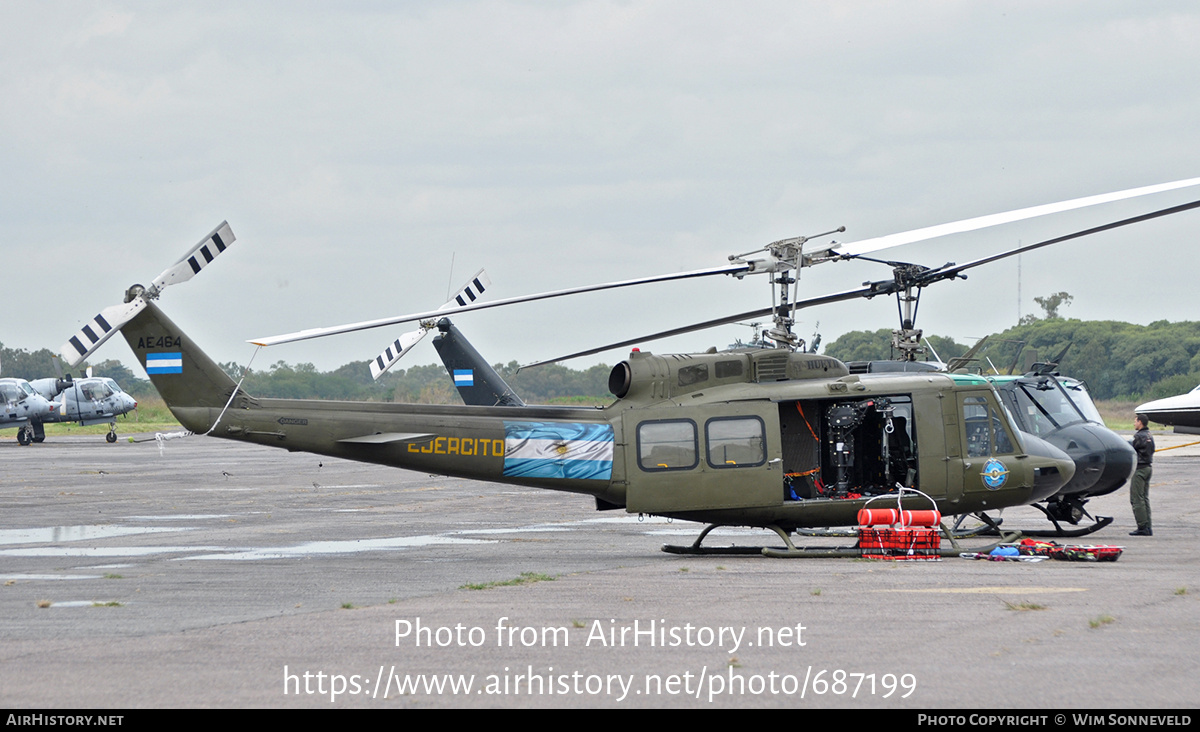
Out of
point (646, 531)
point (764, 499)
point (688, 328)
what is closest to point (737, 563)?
point (764, 499)

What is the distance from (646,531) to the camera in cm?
1892

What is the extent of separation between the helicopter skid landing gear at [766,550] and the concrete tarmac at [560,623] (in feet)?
0.51

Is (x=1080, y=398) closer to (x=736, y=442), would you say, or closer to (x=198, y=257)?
(x=736, y=442)

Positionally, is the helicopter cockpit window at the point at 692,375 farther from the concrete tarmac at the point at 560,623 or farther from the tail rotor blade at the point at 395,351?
the tail rotor blade at the point at 395,351

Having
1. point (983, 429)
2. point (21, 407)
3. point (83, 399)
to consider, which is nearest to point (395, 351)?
point (983, 429)

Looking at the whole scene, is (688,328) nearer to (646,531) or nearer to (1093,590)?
(646,531)

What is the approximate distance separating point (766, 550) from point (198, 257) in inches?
303

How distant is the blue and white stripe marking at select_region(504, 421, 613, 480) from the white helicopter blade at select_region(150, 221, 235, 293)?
4080mm

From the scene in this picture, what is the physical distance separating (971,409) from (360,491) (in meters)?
16.9

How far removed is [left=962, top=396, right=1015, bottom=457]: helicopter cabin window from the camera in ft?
48.7

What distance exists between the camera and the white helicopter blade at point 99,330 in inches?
499

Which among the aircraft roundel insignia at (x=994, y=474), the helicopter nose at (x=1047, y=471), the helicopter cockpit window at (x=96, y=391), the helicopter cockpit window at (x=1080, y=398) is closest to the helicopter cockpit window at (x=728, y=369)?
the aircraft roundel insignia at (x=994, y=474)

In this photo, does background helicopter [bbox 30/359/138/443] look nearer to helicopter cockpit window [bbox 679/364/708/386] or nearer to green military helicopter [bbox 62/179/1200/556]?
green military helicopter [bbox 62/179/1200/556]

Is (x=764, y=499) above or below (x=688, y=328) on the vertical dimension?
below
